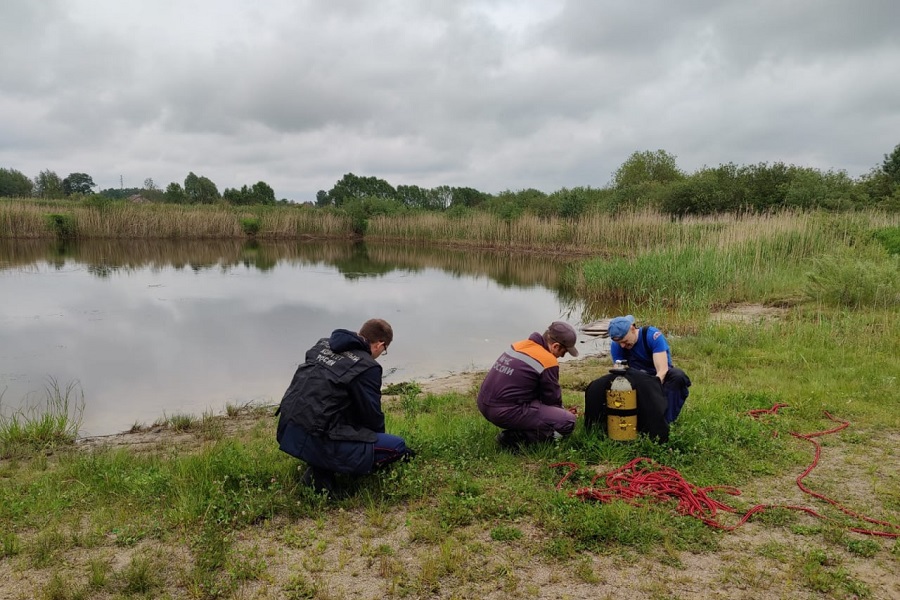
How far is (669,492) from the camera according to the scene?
3.66 m

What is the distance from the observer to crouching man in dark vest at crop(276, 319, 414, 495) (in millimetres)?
3467

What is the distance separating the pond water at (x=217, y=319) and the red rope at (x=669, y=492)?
4.88m

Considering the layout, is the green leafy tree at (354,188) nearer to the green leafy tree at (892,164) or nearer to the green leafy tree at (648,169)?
the green leafy tree at (648,169)

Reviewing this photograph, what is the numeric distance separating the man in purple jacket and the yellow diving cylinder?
1.07 feet

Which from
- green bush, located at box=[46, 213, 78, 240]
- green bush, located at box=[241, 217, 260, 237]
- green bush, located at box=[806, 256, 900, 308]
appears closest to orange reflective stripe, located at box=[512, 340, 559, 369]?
green bush, located at box=[806, 256, 900, 308]

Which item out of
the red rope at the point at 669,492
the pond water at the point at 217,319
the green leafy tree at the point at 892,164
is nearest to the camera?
the red rope at the point at 669,492

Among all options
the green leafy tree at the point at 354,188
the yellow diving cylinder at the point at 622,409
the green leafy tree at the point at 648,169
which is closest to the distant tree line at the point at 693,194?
the green leafy tree at the point at 648,169

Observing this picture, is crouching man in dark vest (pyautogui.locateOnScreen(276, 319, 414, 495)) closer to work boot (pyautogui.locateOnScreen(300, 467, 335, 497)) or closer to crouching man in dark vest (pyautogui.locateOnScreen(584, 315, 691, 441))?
work boot (pyautogui.locateOnScreen(300, 467, 335, 497))

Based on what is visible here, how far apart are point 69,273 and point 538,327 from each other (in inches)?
626

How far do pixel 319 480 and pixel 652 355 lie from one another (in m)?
2.92

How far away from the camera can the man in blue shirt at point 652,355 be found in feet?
15.3

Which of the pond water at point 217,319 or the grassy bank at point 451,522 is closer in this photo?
the grassy bank at point 451,522

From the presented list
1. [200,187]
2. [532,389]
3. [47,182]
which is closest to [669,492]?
[532,389]

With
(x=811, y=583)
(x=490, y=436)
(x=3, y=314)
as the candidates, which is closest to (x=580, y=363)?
(x=490, y=436)
